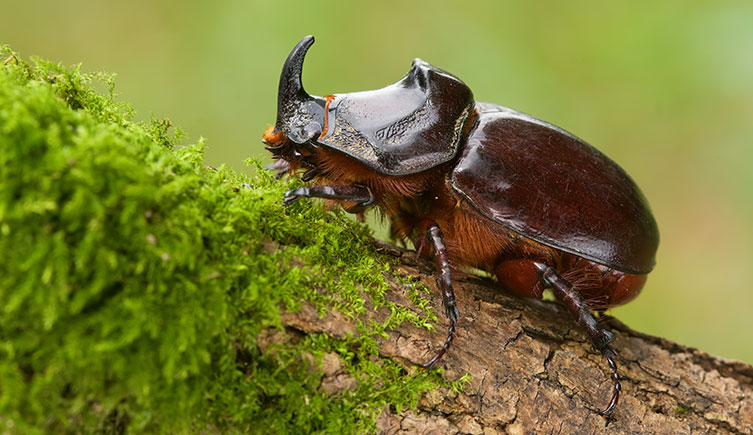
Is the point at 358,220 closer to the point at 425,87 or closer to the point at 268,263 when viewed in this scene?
the point at 425,87

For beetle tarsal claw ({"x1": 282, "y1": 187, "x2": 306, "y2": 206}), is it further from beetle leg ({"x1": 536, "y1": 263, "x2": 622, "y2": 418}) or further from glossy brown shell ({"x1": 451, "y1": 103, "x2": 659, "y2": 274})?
beetle leg ({"x1": 536, "y1": 263, "x2": 622, "y2": 418})

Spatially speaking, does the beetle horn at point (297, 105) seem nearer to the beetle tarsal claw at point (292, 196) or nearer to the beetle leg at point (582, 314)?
the beetle tarsal claw at point (292, 196)

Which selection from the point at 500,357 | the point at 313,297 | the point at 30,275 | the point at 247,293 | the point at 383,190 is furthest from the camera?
the point at 383,190

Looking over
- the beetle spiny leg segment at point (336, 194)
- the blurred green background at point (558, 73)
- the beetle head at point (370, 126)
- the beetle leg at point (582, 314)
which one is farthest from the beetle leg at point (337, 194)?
the blurred green background at point (558, 73)

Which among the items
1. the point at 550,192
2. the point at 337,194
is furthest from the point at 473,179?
the point at 337,194

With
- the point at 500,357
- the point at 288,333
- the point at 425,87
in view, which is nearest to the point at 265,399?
the point at 288,333

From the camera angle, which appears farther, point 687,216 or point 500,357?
point 687,216

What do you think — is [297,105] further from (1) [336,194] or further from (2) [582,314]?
(2) [582,314]
